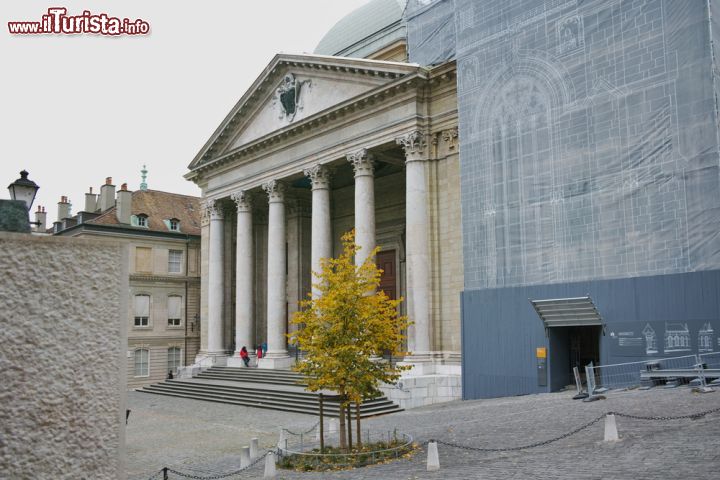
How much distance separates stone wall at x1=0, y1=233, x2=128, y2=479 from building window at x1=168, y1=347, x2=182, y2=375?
162ft

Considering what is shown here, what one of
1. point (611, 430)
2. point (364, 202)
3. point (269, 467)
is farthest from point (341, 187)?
point (611, 430)

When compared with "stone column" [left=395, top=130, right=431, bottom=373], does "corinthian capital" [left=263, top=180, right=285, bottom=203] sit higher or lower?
higher

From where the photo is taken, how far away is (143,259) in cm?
4962

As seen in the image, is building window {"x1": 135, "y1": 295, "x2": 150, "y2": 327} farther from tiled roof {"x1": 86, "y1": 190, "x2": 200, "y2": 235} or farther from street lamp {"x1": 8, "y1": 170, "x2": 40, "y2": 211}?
street lamp {"x1": 8, "y1": 170, "x2": 40, "y2": 211}

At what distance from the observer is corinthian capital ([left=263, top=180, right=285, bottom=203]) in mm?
38656

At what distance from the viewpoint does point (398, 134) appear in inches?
1245

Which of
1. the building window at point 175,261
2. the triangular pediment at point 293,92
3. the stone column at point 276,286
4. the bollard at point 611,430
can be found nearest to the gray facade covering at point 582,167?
the triangular pediment at point 293,92

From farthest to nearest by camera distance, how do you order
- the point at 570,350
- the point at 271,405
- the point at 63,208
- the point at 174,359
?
the point at 63,208, the point at 174,359, the point at 271,405, the point at 570,350

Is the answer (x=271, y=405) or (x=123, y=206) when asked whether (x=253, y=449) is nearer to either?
(x=271, y=405)

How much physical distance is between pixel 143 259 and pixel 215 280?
9109 millimetres

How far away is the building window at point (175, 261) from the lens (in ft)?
168

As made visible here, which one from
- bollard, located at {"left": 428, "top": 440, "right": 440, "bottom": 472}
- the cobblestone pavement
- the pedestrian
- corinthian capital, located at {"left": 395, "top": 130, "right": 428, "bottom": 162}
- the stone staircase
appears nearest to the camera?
the cobblestone pavement

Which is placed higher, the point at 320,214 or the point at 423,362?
the point at 320,214

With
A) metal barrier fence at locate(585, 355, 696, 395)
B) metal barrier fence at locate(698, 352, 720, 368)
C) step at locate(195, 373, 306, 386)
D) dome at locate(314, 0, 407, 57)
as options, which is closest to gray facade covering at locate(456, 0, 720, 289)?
metal barrier fence at locate(698, 352, 720, 368)
